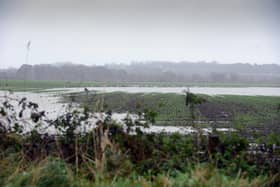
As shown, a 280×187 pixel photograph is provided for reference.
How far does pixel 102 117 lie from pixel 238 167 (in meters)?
1.34

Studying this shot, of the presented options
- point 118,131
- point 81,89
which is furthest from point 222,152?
point 81,89

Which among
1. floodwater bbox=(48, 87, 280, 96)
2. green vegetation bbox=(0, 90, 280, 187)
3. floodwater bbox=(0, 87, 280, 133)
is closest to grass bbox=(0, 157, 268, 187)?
green vegetation bbox=(0, 90, 280, 187)

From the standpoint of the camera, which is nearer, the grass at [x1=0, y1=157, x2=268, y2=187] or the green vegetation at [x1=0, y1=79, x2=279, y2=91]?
the grass at [x1=0, y1=157, x2=268, y2=187]

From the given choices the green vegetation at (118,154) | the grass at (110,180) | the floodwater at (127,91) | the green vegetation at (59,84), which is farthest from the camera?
the green vegetation at (59,84)

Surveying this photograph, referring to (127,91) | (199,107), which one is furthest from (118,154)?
(199,107)

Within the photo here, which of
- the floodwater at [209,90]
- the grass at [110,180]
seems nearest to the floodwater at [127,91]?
the floodwater at [209,90]

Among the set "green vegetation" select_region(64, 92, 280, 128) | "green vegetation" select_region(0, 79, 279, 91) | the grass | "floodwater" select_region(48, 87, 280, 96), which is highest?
"green vegetation" select_region(0, 79, 279, 91)

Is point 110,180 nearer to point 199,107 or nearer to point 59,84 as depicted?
point 199,107

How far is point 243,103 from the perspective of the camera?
13.2ft

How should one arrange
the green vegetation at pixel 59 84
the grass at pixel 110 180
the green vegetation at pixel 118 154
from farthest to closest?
the green vegetation at pixel 59 84 → the green vegetation at pixel 118 154 → the grass at pixel 110 180

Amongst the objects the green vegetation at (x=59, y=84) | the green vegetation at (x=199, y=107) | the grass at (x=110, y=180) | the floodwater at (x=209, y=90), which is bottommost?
the grass at (x=110, y=180)

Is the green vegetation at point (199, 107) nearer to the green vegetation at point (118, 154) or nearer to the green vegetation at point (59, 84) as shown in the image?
the green vegetation at point (118, 154)

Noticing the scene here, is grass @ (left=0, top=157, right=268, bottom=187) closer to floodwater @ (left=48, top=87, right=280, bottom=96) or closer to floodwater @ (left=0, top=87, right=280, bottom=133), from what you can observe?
floodwater @ (left=0, top=87, right=280, bottom=133)

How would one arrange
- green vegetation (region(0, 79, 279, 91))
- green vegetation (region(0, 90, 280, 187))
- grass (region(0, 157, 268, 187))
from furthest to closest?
green vegetation (region(0, 79, 279, 91))
green vegetation (region(0, 90, 280, 187))
grass (region(0, 157, 268, 187))
